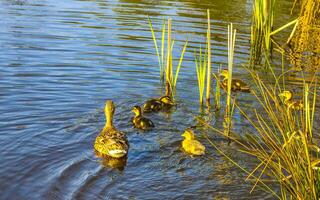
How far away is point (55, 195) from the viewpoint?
589cm

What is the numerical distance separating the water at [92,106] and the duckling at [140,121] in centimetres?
12

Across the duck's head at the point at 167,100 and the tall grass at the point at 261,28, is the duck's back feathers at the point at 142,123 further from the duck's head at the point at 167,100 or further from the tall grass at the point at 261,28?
the tall grass at the point at 261,28

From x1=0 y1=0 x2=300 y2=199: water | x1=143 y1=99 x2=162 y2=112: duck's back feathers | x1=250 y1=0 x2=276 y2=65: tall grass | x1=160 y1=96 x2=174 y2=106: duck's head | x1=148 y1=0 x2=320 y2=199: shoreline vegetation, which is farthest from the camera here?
x1=250 y1=0 x2=276 y2=65: tall grass

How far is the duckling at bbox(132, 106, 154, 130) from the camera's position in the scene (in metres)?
8.15

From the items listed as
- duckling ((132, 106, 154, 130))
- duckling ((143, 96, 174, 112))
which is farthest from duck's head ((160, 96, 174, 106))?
duckling ((132, 106, 154, 130))

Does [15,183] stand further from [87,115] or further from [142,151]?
[87,115]

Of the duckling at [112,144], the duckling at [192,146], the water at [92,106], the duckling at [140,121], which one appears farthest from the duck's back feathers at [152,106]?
the duckling at [112,144]

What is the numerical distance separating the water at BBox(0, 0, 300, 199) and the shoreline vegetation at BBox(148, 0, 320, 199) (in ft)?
0.97

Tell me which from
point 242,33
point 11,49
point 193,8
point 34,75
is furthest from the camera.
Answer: point 193,8

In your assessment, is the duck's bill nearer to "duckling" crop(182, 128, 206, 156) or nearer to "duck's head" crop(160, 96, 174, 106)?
"duckling" crop(182, 128, 206, 156)

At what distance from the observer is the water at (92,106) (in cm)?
629

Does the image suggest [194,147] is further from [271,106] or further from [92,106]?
[92,106]

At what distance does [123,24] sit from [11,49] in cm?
476

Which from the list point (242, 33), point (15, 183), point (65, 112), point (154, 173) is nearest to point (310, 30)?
point (242, 33)
